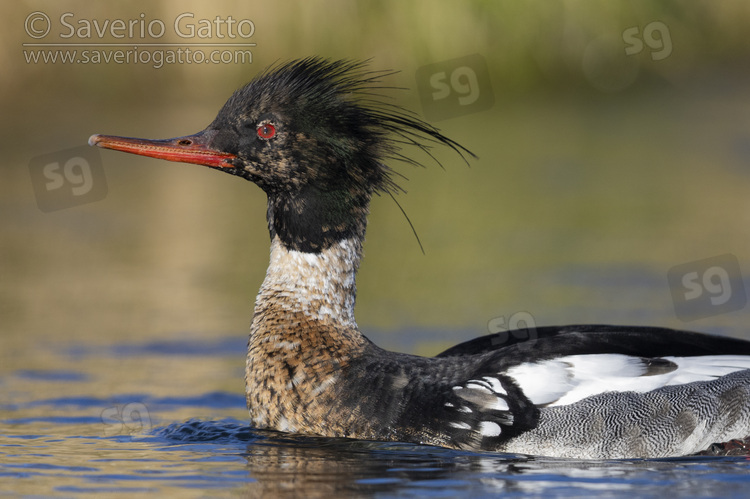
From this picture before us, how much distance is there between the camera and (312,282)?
8.10 meters

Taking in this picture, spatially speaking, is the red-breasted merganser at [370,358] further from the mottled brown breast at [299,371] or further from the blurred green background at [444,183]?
the blurred green background at [444,183]

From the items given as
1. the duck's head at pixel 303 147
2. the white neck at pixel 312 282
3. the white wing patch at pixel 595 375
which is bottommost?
the white wing patch at pixel 595 375

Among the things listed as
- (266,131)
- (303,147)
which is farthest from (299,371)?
(266,131)

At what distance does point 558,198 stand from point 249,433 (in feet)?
28.3

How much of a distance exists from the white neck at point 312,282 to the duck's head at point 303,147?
77 millimetres

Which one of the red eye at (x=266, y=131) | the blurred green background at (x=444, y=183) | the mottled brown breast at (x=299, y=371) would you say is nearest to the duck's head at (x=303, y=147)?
the red eye at (x=266, y=131)

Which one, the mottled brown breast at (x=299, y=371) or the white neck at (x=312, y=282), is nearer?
the mottled brown breast at (x=299, y=371)

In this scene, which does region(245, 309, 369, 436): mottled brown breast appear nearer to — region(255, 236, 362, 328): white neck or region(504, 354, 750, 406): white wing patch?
region(255, 236, 362, 328): white neck

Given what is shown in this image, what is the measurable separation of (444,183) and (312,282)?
30.6 feet

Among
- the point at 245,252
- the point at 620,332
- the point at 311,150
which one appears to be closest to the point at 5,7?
the point at 245,252

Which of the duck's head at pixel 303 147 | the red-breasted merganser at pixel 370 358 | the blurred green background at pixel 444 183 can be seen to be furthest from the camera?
the blurred green background at pixel 444 183

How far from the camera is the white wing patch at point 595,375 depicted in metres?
7.33

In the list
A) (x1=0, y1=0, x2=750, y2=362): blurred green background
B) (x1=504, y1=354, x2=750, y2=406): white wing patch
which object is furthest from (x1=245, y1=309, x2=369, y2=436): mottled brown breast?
(x1=0, y1=0, x2=750, y2=362): blurred green background

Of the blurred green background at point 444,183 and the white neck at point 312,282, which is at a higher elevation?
the blurred green background at point 444,183
